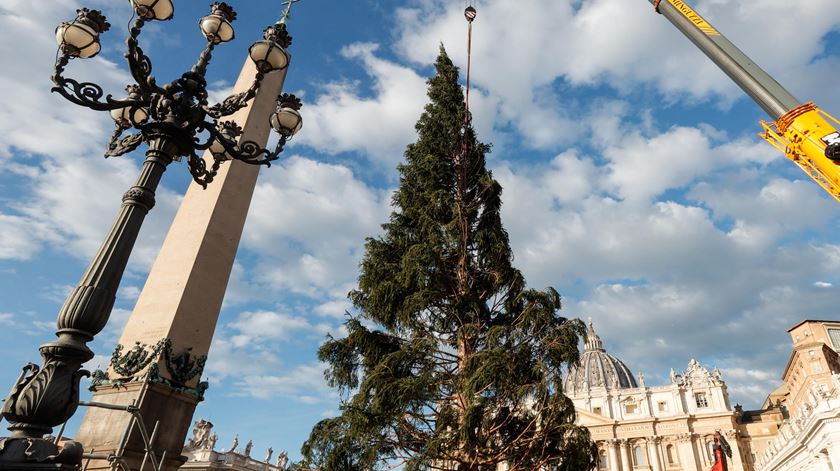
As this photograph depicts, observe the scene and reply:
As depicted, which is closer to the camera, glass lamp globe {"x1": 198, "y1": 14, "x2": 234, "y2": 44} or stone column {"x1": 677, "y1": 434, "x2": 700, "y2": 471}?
glass lamp globe {"x1": 198, "y1": 14, "x2": 234, "y2": 44}

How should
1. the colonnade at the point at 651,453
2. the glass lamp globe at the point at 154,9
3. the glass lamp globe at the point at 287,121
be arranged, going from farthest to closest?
the colonnade at the point at 651,453 < the glass lamp globe at the point at 287,121 < the glass lamp globe at the point at 154,9

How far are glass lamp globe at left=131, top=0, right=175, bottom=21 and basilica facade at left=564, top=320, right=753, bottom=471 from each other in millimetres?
56886

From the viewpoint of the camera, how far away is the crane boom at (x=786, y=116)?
1109 cm

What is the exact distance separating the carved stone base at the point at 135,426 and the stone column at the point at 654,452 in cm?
5862

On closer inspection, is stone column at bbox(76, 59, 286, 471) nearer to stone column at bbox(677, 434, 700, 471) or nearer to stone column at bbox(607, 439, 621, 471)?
stone column at bbox(607, 439, 621, 471)

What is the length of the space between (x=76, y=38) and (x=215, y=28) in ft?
4.77

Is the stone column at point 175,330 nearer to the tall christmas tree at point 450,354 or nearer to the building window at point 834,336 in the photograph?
the tall christmas tree at point 450,354

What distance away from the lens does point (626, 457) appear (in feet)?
181

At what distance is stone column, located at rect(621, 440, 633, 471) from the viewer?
2158 inches

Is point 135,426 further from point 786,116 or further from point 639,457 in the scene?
point 639,457

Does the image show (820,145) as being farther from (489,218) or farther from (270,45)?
(270,45)

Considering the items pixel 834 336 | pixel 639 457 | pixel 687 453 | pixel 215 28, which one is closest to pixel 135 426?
pixel 215 28

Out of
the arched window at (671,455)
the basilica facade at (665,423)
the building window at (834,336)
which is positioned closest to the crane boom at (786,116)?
the building window at (834,336)

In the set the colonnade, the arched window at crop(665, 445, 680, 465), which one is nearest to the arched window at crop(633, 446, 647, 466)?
the colonnade
